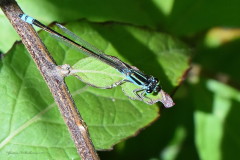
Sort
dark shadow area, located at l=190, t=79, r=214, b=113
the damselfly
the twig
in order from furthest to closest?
dark shadow area, located at l=190, t=79, r=214, b=113
the damselfly
the twig

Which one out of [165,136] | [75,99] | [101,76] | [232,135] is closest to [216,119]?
[232,135]

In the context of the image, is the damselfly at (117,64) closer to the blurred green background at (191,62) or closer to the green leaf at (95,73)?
the green leaf at (95,73)

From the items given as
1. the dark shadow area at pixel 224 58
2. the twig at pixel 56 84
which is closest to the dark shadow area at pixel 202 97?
the dark shadow area at pixel 224 58

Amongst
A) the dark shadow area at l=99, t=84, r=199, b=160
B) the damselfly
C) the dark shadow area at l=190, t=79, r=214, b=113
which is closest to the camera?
the damselfly

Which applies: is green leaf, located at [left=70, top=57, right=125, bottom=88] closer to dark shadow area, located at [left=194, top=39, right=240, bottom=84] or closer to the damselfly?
the damselfly

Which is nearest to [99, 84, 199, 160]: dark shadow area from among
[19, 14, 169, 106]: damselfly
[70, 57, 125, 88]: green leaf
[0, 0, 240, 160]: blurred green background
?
[0, 0, 240, 160]: blurred green background

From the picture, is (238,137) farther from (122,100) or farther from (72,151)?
(72,151)

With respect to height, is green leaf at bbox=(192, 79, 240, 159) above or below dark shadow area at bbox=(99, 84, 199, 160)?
below

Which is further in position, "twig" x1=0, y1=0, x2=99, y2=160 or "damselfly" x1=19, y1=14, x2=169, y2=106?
"damselfly" x1=19, y1=14, x2=169, y2=106
